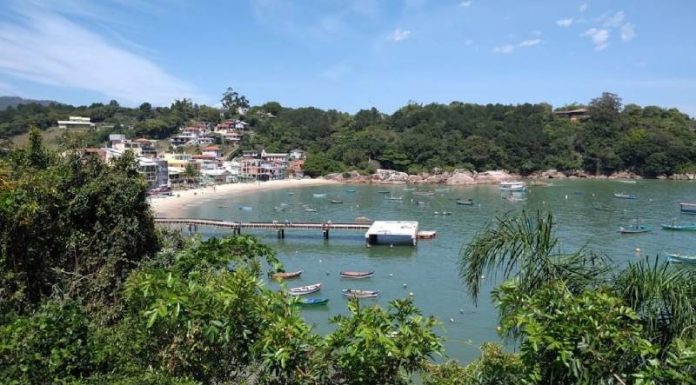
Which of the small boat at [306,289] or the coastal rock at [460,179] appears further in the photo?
the coastal rock at [460,179]

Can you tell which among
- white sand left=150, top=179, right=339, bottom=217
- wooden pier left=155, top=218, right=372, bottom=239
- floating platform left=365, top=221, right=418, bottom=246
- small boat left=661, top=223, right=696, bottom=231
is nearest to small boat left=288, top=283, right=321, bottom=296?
floating platform left=365, top=221, right=418, bottom=246

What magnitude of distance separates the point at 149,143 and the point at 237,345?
316 feet

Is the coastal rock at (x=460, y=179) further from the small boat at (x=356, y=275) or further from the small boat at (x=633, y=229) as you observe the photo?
the small boat at (x=356, y=275)

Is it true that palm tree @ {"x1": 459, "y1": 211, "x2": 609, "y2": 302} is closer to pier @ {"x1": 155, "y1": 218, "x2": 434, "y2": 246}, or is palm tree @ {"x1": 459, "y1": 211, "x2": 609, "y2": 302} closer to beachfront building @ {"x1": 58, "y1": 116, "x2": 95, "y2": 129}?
pier @ {"x1": 155, "y1": 218, "x2": 434, "y2": 246}

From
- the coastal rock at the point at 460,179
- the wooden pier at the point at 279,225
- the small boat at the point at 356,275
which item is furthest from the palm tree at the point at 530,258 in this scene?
the coastal rock at the point at 460,179

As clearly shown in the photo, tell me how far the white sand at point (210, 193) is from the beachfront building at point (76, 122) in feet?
161

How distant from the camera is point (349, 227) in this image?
3944 centimetres

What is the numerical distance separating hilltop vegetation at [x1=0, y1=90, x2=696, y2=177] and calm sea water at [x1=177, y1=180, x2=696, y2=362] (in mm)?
9823

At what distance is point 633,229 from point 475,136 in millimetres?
54198

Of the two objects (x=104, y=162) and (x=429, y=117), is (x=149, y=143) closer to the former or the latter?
(x=429, y=117)

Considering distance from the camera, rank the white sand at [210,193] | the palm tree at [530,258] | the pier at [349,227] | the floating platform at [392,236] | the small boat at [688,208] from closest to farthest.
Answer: the palm tree at [530,258]
the floating platform at [392,236]
the pier at [349,227]
the small boat at [688,208]
the white sand at [210,193]

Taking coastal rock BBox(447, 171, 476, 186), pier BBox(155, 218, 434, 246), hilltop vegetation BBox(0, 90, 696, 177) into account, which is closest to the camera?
pier BBox(155, 218, 434, 246)

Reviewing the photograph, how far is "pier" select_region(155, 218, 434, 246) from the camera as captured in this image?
36000mm

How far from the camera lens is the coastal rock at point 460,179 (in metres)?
81.7
